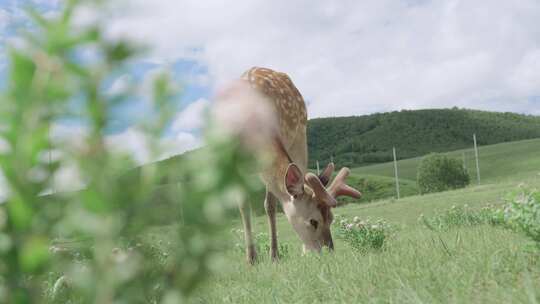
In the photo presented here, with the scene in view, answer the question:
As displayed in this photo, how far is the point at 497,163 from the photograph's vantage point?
5231 centimetres

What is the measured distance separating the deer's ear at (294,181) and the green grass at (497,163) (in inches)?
1685

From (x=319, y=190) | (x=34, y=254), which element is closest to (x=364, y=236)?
(x=319, y=190)

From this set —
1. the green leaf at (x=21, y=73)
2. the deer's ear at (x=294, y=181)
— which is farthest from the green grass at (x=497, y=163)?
the green leaf at (x=21, y=73)

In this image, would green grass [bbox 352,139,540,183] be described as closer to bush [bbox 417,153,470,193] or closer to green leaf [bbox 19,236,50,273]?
bush [bbox 417,153,470,193]

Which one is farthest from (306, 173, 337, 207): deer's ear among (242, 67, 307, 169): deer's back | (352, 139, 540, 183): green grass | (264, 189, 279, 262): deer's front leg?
(352, 139, 540, 183): green grass

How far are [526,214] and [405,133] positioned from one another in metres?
74.9

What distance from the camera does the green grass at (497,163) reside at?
158ft

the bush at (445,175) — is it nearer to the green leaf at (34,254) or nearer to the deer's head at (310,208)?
the deer's head at (310,208)

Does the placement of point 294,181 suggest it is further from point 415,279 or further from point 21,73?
point 21,73

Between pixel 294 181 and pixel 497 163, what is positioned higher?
pixel 497 163

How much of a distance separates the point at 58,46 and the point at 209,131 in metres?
0.15

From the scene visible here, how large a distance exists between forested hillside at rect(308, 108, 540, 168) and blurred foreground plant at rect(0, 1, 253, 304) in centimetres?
6549

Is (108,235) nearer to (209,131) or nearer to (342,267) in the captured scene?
(209,131)

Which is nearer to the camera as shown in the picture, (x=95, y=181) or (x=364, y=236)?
(x=95, y=181)
